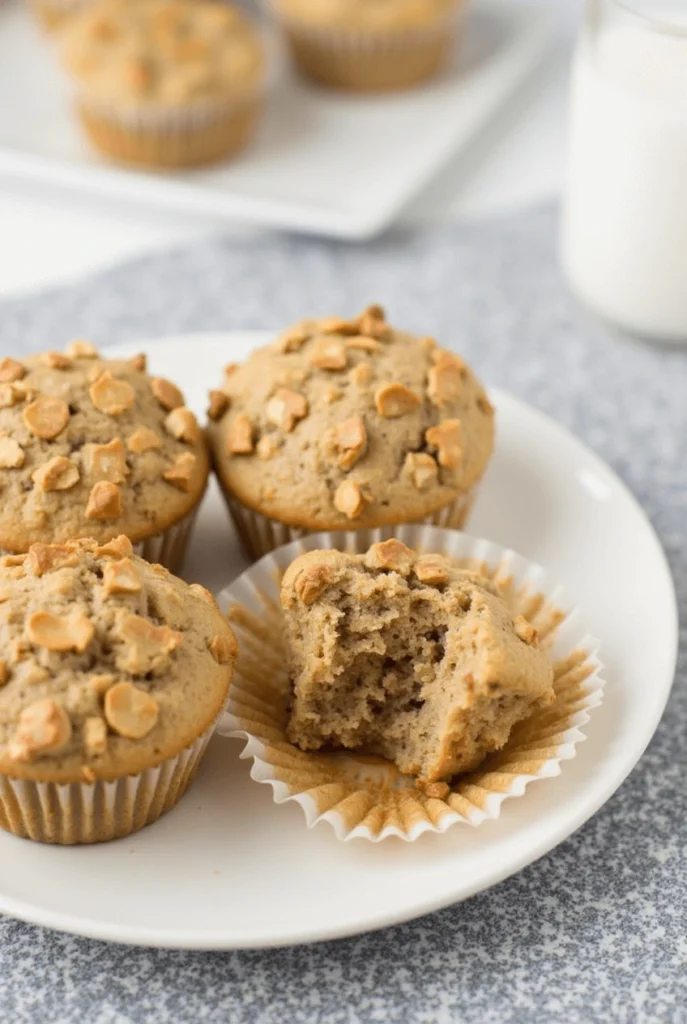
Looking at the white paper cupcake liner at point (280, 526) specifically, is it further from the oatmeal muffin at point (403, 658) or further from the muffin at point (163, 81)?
the muffin at point (163, 81)

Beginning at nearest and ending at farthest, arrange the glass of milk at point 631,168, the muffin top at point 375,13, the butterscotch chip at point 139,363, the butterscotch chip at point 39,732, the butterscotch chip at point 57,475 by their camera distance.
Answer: the butterscotch chip at point 39,732, the butterscotch chip at point 57,475, the butterscotch chip at point 139,363, the glass of milk at point 631,168, the muffin top at point 375,13

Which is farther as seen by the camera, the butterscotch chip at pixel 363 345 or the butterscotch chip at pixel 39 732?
the butterscotch chip at pixel 363 345

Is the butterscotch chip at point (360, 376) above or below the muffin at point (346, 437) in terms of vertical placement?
above

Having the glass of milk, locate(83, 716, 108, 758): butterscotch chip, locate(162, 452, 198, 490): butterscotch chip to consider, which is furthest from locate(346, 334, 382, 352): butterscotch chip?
the glass of milk

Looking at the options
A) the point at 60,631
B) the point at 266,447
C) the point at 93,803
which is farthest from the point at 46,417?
the point at 93,803

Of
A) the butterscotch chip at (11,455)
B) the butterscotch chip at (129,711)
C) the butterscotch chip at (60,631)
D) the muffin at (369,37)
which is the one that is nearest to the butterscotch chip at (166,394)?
the butterscotch chip at (11,455)

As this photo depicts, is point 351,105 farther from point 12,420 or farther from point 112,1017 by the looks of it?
point 112,1017

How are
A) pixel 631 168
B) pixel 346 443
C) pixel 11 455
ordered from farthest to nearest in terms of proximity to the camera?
pixel 631 168, pixel 346 443, pixel 11 455

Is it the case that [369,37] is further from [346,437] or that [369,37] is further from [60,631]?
[60,631]
